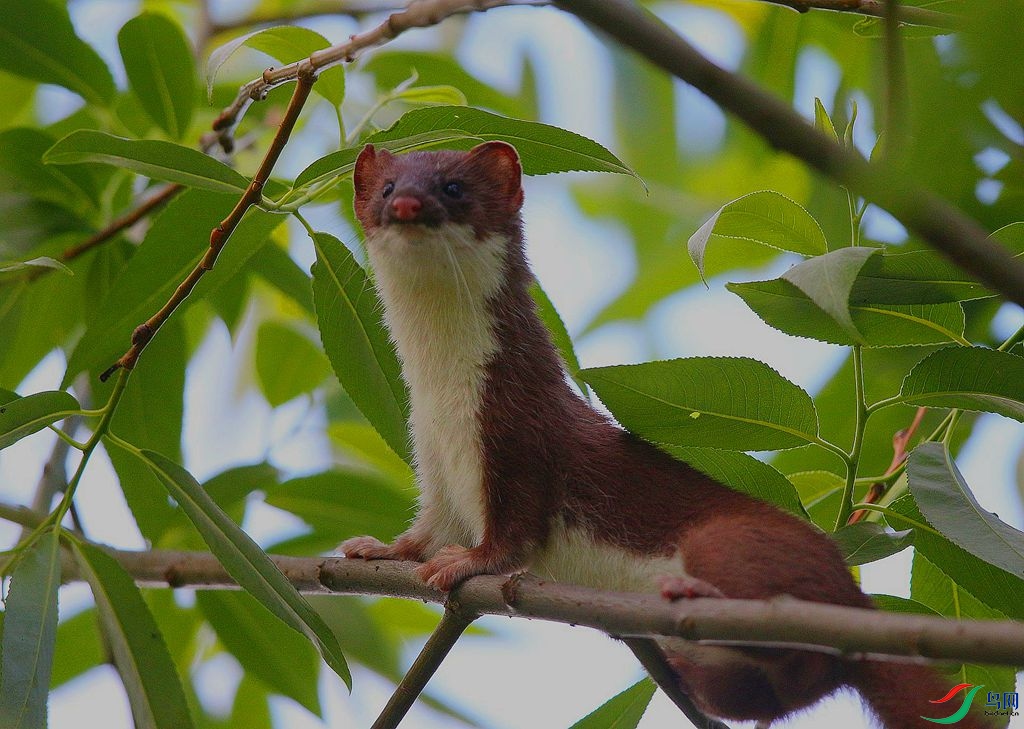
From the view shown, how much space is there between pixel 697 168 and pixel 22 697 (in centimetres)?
474

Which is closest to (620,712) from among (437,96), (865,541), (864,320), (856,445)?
(865,541)

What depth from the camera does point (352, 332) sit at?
10.6 feet

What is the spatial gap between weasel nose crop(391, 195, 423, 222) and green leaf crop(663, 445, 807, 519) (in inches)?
38.9

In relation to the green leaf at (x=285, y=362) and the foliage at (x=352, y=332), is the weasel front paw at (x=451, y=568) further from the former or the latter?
the green leaf at (x=285, y=362)

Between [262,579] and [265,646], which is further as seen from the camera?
[265,646]

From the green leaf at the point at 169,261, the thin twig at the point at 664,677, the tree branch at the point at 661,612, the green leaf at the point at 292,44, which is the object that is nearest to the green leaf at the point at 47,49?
the green leaf at the point at 169,261

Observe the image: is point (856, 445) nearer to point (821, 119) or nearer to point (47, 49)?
point (821, 119)

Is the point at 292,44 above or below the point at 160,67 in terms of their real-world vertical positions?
below

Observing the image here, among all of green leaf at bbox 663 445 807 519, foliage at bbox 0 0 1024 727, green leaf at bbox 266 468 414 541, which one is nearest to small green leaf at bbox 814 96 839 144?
foliage at bbox 0 0 1024 727

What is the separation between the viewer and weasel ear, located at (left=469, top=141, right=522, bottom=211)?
3260 mm

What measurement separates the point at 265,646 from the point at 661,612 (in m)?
2.13

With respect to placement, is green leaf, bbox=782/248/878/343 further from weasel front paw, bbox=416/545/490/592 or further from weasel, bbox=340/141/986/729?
weasel front paw, bbox=416/545/490/592

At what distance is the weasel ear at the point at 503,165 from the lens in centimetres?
326

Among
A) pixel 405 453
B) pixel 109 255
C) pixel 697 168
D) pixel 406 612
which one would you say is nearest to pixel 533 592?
pixel 405 453
